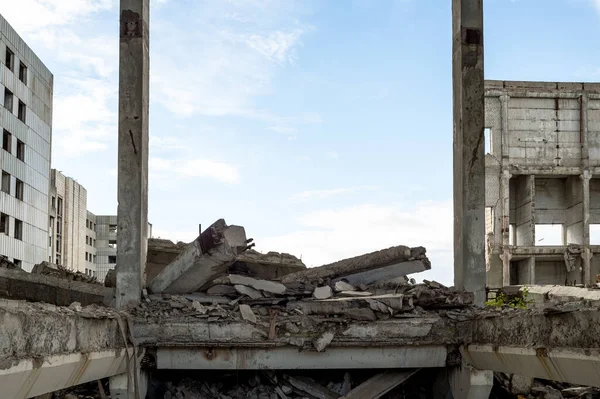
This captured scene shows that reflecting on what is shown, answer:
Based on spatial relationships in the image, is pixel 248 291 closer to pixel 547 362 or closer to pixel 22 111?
pixel 547 362

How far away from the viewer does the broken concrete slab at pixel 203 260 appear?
7910 millimetres

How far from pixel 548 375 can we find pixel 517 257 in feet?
80.7

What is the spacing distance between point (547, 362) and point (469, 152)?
3.62 metres

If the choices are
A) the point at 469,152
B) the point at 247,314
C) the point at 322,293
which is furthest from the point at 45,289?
the point at 469,152

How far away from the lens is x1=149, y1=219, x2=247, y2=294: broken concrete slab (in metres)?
7.91

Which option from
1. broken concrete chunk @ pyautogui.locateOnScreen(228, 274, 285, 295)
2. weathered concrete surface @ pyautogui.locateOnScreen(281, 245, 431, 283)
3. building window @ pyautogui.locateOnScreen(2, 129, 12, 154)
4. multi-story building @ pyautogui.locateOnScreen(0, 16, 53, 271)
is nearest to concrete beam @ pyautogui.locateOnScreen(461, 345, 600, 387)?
weathered concrete surface @ pyautogui.locateOnScreen(281, 245, 431, 283)

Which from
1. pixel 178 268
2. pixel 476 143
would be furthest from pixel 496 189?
pixel 178 268

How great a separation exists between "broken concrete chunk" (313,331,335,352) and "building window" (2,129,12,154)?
27150mm

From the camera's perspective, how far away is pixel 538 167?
29391 millimetres

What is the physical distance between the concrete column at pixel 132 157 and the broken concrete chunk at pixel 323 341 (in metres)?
2.21

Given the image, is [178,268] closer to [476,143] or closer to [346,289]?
[346,289]

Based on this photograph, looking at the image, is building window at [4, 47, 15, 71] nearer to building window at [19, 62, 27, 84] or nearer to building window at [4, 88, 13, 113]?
building window at [19, 62, 27, 84]

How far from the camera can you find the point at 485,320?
7047 millimetres

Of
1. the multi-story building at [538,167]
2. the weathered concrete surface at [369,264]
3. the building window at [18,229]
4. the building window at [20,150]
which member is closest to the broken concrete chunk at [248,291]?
the weathered concrete surface at [369,264]
